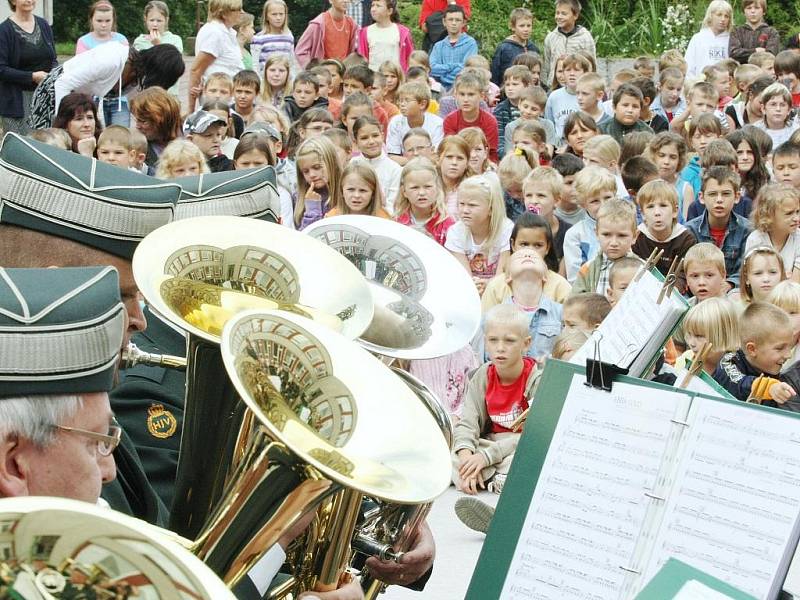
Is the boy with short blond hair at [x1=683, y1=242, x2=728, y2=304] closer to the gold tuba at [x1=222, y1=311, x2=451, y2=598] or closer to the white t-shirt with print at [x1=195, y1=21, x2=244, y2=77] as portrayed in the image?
the gold tuba at [x1=222, y1=311, x2=451, y2=598]

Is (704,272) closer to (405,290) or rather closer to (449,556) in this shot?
(449,556)

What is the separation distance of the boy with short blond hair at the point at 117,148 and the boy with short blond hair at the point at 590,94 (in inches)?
165

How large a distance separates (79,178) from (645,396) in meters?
1.21

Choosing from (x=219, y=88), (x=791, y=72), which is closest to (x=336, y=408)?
(x=219, y=88)

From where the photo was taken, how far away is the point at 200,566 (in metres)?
1.23

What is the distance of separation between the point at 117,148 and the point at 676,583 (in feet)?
19.4

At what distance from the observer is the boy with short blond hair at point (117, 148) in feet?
22.4

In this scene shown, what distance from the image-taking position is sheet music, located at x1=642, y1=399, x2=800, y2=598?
2287mm

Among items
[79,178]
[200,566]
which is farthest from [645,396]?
[200,566]

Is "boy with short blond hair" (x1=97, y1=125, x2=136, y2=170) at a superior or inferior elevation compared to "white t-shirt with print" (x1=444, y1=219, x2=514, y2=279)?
superior

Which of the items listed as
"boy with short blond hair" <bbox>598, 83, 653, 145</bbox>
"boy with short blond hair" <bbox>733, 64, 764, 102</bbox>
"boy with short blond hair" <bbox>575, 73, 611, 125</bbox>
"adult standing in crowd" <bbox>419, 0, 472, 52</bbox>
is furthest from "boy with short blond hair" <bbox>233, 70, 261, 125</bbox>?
"boy with short blond hair" <bbox>733, 64, 764, 102</bbox>

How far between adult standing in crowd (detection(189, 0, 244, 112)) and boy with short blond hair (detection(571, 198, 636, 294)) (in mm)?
4716

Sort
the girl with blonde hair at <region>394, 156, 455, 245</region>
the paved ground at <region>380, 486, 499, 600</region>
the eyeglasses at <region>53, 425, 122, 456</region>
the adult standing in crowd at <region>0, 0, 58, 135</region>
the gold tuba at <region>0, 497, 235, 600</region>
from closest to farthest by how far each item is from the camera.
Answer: the gold tuba at <region>0, 497, 235, 600</region>, the eyeglasses at <region>53, 425, 122, 456</region>, the paved ground at <region>380, 486, 499, 600</region>, the girl with blonde hair at <region>394, 156, 455, 245</region>, the adult standing in crowd at <region>0, 0, 58, 135</region>

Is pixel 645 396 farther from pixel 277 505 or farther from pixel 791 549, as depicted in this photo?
pixel 277 505
